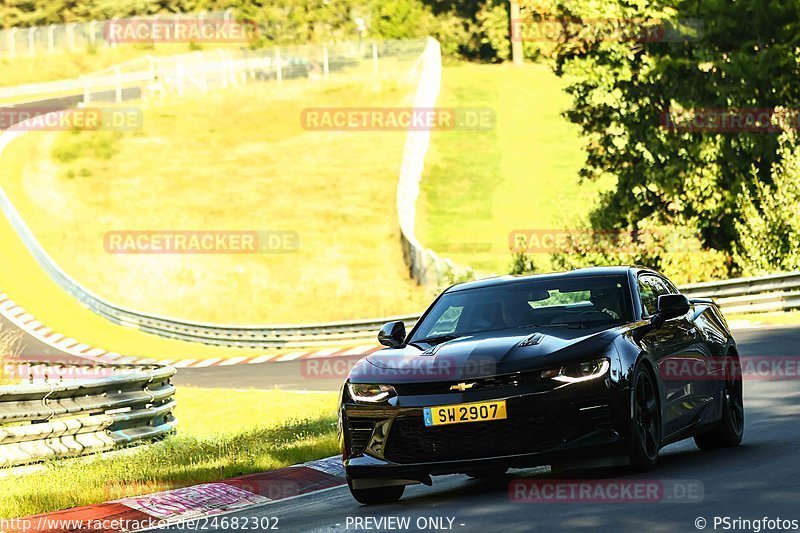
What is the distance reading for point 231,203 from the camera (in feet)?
185

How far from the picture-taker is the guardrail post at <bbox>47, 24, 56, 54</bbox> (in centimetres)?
8781

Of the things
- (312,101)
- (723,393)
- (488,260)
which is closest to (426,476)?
(723,393)

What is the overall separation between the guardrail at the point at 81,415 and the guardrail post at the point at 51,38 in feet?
249

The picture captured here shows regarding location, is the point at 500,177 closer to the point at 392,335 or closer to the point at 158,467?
the point at 158,467

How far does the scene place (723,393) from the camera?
447 inches

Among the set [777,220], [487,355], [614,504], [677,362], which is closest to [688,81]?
[777,220]

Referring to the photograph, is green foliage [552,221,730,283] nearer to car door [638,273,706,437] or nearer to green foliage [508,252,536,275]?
green foliage [508,252,536,275]

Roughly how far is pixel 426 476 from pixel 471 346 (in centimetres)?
95

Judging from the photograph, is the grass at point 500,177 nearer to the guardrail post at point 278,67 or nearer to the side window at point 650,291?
the guardrail post at point 278,67

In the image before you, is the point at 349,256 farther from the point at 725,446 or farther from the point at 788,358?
the point at 725,446

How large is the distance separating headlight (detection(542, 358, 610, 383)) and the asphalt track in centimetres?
78

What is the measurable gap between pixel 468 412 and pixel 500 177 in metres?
50.0

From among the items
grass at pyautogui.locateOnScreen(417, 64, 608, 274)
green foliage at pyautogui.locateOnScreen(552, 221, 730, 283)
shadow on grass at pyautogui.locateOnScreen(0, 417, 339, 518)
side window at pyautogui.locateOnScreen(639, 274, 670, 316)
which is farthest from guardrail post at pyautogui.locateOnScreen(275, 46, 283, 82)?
side window at pyautogui.locateOnScreen(639, 274, 670, 316)

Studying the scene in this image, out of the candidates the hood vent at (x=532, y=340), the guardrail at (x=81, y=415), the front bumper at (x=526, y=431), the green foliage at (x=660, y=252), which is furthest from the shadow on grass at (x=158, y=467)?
the green foliage at (x=660, y=252)
